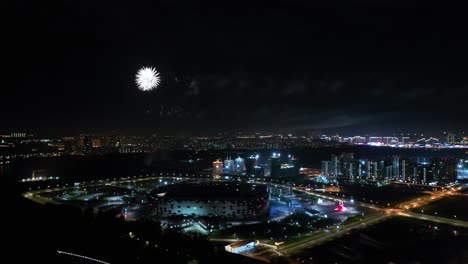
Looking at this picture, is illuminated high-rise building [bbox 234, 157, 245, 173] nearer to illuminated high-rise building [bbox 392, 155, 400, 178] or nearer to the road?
illuminated high-rise building [bbox 392, 155, 400, 178]

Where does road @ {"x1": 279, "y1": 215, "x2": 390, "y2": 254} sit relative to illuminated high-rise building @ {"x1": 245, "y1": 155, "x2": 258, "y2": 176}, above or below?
below

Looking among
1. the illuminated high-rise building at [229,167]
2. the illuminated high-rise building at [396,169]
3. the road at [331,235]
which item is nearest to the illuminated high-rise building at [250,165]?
the illuminated high-rise building at [229,167]

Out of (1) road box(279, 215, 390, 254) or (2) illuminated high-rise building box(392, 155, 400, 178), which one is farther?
(2) illuminated high-rise building box(392, 155, 400, 178)

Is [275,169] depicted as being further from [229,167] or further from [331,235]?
[331,235]

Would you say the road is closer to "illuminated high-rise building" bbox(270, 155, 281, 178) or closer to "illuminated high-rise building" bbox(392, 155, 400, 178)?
"illuminated high-rise building" bbox(392, 155, 400, 178)

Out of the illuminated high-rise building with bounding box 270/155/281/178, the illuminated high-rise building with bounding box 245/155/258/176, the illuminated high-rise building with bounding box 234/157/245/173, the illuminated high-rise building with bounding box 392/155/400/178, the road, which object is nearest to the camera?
the road

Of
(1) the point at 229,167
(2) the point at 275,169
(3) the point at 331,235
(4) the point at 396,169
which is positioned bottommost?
(3) the point at 331,235

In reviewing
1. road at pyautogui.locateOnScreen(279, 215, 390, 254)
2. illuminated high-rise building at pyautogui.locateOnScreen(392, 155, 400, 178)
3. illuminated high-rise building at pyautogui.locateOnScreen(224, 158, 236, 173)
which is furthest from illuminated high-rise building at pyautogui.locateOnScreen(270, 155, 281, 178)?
road at pyautogui.locateOnScreen(279, 215, 390, 254)

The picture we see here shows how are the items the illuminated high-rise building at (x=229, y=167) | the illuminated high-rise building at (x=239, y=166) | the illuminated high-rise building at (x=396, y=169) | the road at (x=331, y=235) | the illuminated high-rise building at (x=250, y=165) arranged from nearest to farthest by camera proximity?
the road at (x=331, y=235), the illuminated high-rise building at (x=396, y=169), the illuminated high-rise building at (x=250, y=165), the illuminated high-rise building at (x=239, y=166), the illuminated high-rise building at (x=229, y=167)

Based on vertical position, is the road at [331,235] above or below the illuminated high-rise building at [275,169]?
below

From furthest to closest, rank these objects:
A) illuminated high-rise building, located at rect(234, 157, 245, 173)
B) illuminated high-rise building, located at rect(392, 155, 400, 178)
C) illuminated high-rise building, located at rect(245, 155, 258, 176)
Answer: illuminated high-rise building, located at rect(234, 157, 245, 173) < illuminated high-rise building, located at rect(245, 155, 258, 176) < illuminated high-rise building, located at rect(392, 155, 400, 178)

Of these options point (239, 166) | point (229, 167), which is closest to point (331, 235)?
point (239, 166)

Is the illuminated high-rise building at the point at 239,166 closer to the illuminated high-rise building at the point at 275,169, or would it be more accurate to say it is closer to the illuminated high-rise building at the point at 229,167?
the illuminated high-rise building at the point at 229,167
